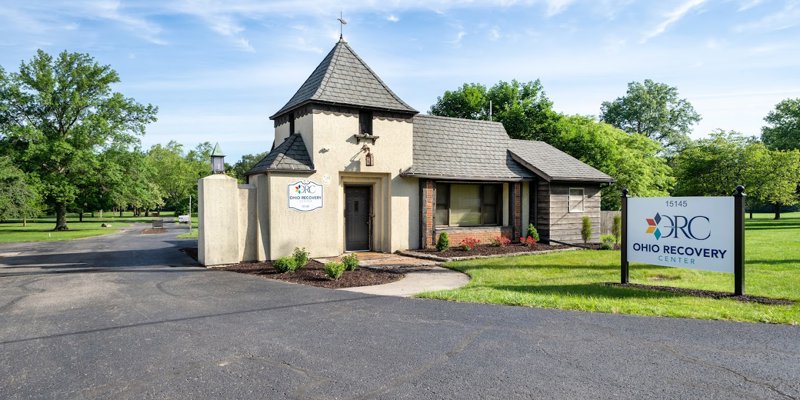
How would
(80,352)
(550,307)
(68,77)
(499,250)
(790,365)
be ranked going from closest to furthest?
(790,365), (80,352), (550,307), (499,250), (68,77)

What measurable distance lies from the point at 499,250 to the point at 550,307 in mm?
8478

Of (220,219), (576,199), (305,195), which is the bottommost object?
(220,219)

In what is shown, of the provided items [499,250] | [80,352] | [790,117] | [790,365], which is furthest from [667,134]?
[80,352]

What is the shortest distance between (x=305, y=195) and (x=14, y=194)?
80.2 ft

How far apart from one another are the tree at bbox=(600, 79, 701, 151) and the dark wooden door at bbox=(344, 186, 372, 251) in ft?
181

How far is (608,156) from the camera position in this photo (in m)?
29.8

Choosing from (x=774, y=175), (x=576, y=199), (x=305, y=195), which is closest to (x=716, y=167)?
(x=774, y=175)

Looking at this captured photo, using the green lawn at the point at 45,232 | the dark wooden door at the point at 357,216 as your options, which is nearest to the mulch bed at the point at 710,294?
the dark wooden door at the point at 357,216

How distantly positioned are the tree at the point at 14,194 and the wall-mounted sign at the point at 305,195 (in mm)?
23501

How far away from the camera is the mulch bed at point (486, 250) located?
1564 centimetres

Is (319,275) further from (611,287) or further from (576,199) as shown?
(576,199)

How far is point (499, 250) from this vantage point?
54.2ft

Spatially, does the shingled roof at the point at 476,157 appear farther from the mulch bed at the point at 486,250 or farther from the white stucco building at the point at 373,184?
the mulch bed at the point at 486,250

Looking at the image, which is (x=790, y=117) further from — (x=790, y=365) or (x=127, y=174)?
(x=127, y=174)
